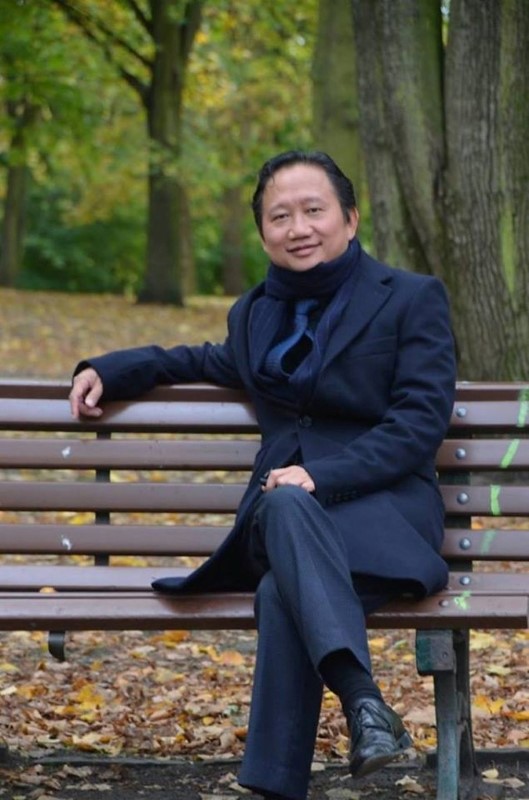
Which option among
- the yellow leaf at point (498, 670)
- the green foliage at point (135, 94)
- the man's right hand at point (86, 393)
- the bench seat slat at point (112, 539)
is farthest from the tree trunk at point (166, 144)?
the bench seat slat at point (112, 539)

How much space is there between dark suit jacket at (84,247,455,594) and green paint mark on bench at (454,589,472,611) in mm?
70

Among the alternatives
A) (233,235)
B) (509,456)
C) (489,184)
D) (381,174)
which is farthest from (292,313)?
(233,235)

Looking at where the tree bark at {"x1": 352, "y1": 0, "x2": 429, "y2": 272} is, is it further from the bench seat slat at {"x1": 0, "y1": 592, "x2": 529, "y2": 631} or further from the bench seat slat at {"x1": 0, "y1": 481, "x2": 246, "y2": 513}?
the bench seat slat at {"x1": 0, "y1": 592, "x2": 529, "y2": 631}

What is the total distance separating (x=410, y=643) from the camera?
6449 millimetres

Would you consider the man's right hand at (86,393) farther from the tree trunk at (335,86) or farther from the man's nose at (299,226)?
the tree trunk at (335,86)

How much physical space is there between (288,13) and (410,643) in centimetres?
1756

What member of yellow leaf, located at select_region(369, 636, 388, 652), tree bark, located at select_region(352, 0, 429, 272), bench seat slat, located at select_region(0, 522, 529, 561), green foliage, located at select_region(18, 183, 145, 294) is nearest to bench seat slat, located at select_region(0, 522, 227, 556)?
bench seat slat, located at select_region(0, 522, 529, 561)

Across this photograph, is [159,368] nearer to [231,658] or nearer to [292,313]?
[292,313]

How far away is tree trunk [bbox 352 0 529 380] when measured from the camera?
7562mm

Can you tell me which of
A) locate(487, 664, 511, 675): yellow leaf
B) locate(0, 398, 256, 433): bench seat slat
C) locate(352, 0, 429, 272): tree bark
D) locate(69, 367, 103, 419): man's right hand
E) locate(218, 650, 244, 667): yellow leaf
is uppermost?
locate(352, 0, 429, 272): tree bark

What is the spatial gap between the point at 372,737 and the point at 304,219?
1485 millimetres

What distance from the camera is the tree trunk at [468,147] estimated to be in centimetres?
756

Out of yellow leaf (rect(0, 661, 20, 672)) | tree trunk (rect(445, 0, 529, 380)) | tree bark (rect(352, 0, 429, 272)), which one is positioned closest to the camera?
yellow leaf (rect(0, 661, 20, 672))

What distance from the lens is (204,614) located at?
4055 millimetres
